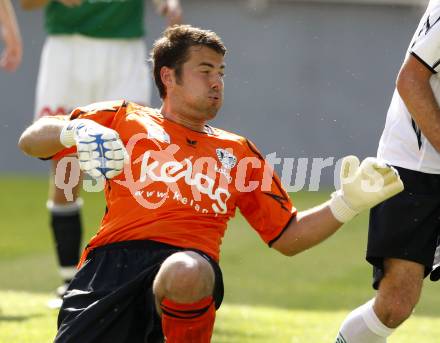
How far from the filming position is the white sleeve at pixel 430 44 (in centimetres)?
456

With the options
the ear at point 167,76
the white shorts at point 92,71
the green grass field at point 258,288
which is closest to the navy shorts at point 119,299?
the ear at point 167,76

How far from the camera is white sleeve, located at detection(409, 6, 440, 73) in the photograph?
456cm

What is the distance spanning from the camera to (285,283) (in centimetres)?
807

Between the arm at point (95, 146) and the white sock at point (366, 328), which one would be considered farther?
the white sock at point (366, 328)

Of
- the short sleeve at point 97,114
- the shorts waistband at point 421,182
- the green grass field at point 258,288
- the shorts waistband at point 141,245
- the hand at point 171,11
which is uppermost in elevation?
the hand at point 171,11

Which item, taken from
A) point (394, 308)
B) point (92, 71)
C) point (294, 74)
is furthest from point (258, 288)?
point (294, 74)

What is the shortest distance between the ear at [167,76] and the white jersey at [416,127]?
0.93 metres

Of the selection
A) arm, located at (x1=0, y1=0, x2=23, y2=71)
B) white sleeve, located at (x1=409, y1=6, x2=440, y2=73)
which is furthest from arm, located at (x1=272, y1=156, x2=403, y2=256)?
arm, located at (x1=0, y1=0, x2=23, y2=71)

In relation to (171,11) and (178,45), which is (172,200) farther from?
(171,11)

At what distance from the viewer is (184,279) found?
392 cm

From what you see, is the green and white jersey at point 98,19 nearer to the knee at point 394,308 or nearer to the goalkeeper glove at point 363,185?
the knee at point 394,308

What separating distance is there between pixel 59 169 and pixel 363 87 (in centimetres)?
1024

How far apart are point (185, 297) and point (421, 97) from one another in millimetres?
1335

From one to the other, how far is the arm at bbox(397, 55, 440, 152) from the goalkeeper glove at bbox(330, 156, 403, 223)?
22.4 inches
